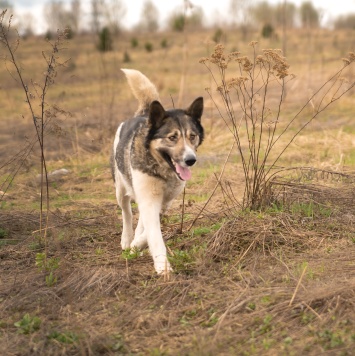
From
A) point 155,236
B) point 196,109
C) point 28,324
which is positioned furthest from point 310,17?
point 28,324

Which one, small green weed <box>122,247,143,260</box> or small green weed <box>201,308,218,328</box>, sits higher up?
small green weed <box>201,308,218,328</box>

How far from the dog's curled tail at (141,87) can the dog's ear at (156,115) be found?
2.87 ft

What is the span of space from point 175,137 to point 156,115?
29 centimetres

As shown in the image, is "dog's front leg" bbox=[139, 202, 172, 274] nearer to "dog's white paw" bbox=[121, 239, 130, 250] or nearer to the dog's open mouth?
the dog's open mouth

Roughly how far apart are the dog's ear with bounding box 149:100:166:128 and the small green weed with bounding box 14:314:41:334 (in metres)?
2.14

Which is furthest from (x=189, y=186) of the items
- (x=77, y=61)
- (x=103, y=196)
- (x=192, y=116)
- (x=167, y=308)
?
(x=77, y=61)

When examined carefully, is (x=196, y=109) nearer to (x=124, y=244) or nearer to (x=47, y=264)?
(x=124, y=244)

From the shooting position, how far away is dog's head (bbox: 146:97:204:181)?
218 inches

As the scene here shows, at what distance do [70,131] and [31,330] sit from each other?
10.7 m

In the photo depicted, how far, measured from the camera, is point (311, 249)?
5.73m

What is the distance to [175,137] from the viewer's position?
5613 mm

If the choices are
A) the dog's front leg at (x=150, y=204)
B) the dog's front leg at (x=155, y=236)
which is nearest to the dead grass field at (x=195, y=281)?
the dog's front leg at (x=155, y=236)

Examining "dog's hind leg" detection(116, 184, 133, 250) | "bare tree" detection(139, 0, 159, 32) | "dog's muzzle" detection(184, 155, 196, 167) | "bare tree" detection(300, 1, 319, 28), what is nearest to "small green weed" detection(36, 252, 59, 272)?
"dog's hind leg" detection(116, 184, 133, 250)

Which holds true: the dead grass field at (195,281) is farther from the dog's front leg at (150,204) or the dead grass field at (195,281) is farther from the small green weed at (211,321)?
the dog's front leg at (150,204)
